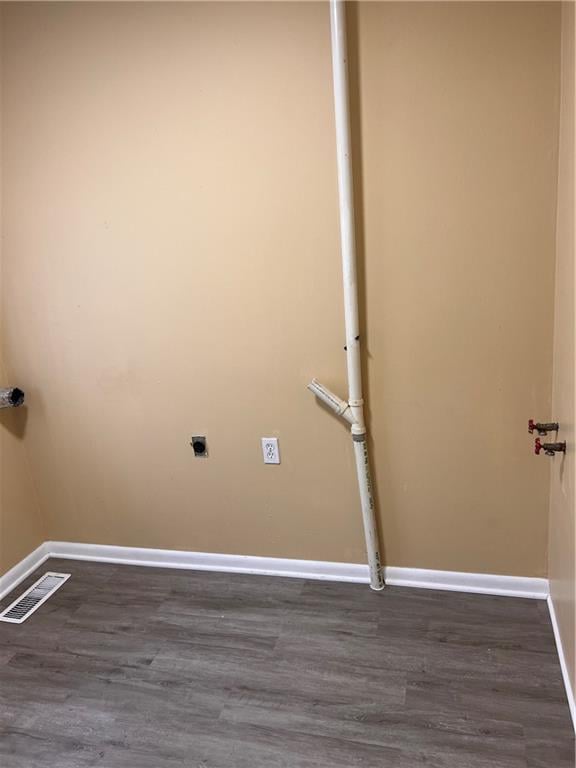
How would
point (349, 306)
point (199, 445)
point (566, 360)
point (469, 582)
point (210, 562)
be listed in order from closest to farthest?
point (566, 360) < point (349, 306) < point (469, 582) < point (199, 445) < point (210, 562)

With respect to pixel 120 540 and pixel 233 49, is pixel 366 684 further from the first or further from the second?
pixel 233 49

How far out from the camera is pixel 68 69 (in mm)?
2016

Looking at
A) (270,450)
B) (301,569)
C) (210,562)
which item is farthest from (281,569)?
(270,450)

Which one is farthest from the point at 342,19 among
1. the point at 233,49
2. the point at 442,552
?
the point at 442,552

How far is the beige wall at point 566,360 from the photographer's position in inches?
59.4

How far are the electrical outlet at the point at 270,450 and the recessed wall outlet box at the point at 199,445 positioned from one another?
239 millimetres

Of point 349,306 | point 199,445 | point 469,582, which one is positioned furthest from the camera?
point 199,445

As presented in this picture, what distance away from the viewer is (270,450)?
2.20m

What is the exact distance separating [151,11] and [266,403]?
1.34 metres

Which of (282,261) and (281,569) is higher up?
(282,261)

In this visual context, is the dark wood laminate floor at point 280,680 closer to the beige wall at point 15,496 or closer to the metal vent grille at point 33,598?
the metal vent grille at point 33,598

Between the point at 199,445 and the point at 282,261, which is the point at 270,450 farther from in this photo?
the point at 282,261

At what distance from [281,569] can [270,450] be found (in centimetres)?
51

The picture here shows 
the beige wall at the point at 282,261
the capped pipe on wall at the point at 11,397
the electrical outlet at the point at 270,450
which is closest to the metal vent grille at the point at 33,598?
the beige wall at the point at 282,261
